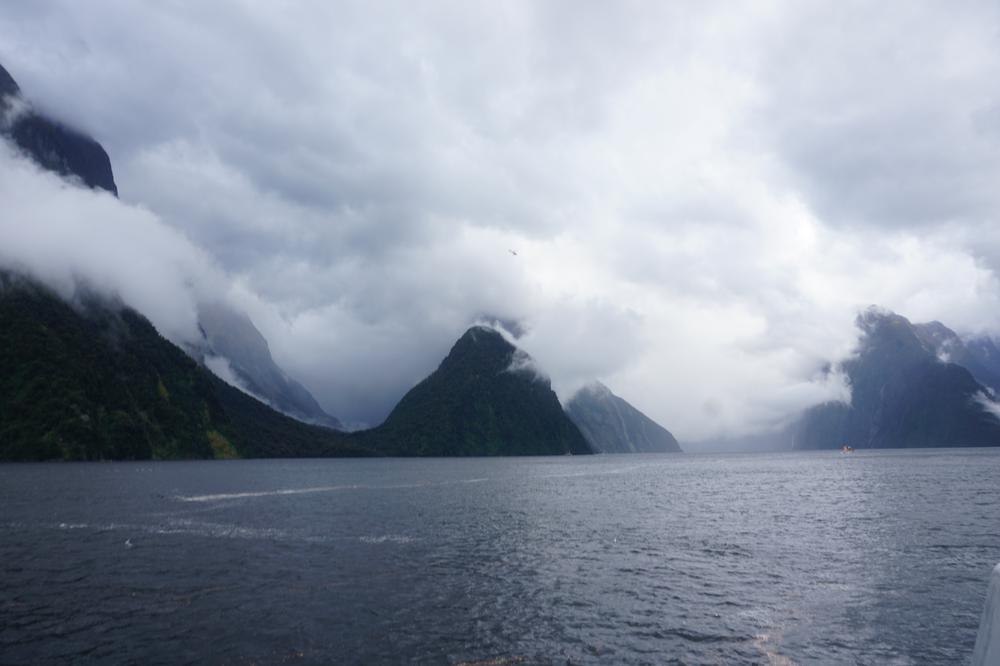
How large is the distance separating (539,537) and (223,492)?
72.9m

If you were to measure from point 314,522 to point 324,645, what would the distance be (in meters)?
43.9

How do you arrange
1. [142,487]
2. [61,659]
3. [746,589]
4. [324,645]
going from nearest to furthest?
1. [61,659]
2. [324,645]
3. [746,589]
4. [142,487]

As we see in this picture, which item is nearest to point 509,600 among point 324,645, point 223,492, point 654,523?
point 324,645

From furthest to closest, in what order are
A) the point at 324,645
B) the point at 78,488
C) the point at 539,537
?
the point at 78,488 < the point at 539,537 < the point at 324,645

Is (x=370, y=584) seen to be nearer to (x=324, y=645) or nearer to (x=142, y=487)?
(x=324, y=645)

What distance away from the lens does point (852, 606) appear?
34906 millimetres

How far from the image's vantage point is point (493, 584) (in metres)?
40.1

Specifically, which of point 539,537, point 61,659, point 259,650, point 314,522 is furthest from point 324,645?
point 314,522

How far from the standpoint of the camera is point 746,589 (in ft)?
128

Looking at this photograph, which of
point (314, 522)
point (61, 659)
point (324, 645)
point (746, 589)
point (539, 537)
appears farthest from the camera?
point (314, 522)

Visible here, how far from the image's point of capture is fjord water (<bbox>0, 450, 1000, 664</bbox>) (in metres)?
28.1

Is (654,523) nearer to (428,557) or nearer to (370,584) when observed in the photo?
(428,557)

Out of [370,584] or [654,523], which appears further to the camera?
[654,523]

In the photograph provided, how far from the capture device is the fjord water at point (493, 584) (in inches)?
1108
